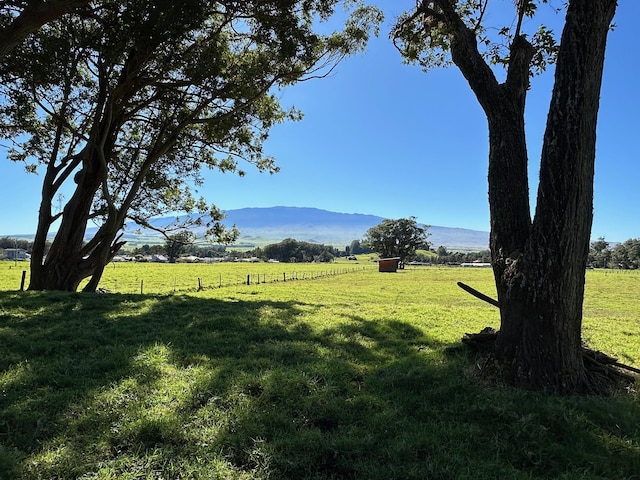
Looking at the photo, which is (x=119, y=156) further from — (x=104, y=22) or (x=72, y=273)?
(x=104, y=22)

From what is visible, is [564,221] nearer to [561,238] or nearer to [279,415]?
[561,238]

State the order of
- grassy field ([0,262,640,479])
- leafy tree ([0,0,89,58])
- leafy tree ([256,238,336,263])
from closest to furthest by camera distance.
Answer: grassy field ([0,262,640,479]) < leafy tree ([0,0,89,58]) < leafy tree ([256,238,336,263])

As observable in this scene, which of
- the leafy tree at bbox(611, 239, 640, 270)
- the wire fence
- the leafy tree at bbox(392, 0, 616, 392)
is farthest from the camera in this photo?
the leafy tree at bbox(611, 239, 640, 270)

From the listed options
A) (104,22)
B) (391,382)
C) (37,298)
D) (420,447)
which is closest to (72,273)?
(37,298)

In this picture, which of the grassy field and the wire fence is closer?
the grassy field

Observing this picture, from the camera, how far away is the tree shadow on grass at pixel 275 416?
11.5ft

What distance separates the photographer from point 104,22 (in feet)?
34.1

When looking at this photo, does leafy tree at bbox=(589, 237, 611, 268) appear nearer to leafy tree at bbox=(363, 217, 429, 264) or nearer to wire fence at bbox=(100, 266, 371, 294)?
leafy tree at bbox=(363, 217, 429, 264)

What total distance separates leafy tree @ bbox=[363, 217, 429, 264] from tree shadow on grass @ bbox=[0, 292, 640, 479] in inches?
3528

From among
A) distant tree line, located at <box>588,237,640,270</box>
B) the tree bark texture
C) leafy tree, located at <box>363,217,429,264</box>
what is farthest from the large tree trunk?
distant tree line, located at <box>588,237,640,270</box>

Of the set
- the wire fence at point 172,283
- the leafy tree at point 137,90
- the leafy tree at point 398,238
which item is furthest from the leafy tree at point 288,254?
the leafy tree at point 137,90

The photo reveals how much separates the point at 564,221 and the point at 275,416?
4.08 metres

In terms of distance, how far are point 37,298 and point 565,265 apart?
1164cm

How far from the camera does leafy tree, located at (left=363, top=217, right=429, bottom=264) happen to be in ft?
310
